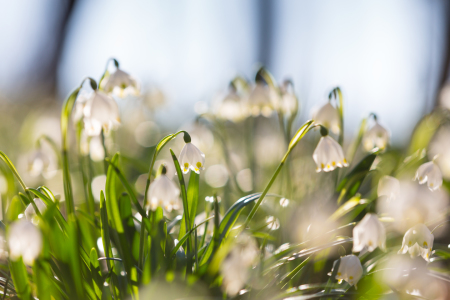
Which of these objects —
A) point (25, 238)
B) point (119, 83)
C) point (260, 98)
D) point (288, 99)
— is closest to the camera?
point (25, 238)

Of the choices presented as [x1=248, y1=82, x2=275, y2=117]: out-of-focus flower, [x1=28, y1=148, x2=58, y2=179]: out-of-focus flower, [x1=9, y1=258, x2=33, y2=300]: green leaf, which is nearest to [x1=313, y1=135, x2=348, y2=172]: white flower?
[x1=248, y1=82, x2=275, y2=117]: out-of-focus flower

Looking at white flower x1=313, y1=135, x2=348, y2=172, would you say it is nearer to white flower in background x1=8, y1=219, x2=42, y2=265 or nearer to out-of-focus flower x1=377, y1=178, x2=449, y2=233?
out-of-focus flower x1=377, y1=178, x2=449, y2=233

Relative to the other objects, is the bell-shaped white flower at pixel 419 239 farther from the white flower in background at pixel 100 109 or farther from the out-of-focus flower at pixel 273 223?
the white flower in background at pixel 100 109

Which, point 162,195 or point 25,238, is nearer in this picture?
point 25,238

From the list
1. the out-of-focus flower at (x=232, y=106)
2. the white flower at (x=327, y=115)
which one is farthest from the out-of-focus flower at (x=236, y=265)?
the out-of-focus flower at (x=232, y=106)

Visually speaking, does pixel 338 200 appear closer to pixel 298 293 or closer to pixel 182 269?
pixel 298 293

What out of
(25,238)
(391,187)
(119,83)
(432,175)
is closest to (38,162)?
(119,83)

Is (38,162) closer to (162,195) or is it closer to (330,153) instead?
(162,195)
